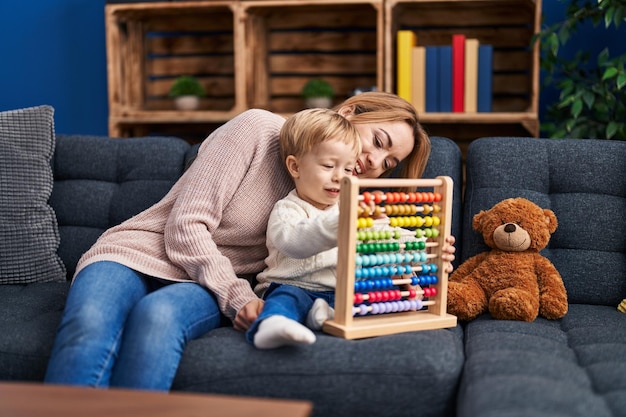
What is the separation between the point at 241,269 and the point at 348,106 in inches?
21.0

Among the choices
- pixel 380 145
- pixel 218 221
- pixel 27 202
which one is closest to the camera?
pixel 218 221

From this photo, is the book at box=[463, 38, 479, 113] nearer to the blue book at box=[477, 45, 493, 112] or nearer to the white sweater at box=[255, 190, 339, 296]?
the blue book at box=[477, 45, 493, 112]

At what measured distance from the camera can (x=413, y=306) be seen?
1.74 meters

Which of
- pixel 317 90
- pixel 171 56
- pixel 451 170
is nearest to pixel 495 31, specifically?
pixel 317 90

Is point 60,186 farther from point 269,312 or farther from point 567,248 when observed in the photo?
point 567,248

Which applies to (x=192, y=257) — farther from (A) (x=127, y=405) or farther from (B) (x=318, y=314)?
(A) (x=127, y=405)

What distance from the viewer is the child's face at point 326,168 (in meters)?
1.76

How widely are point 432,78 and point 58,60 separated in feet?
6.08

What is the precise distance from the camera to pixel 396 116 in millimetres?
2010

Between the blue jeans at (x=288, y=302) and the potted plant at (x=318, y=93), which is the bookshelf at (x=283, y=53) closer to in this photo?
the potted plant at (x=318, y=93)

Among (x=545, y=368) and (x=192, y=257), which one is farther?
(x=192, y=257)

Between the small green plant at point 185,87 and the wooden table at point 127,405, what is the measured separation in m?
→ 2.44

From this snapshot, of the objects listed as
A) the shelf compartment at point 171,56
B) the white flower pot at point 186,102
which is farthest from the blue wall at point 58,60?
the white flower pot at point 186,102

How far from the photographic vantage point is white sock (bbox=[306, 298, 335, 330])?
1.67 meters
